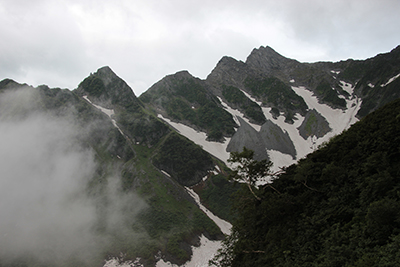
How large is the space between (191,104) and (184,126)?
23.3 meters

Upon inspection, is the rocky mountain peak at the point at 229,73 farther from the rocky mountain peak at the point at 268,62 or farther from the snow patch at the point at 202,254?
the snow patch at the point at 202,254

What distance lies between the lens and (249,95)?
157 metres

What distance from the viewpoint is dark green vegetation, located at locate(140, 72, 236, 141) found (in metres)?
122

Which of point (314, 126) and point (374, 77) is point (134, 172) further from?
point (374, 77)

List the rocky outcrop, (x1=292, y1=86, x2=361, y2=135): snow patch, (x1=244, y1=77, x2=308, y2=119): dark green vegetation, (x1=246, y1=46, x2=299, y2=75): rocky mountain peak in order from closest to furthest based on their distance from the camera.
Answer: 1. (x1=292, y1=86, x2=361, y2=135): snow patch
2. the rocky outcrop
3. (x1=244, y1=77, x2=308, y2=119): dark green vegetation
4. (x1=246, y1=46, x2=299, y2=75): rocky mountain peak

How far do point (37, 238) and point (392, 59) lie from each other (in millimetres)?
181578

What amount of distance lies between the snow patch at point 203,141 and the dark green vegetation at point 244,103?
955 inches

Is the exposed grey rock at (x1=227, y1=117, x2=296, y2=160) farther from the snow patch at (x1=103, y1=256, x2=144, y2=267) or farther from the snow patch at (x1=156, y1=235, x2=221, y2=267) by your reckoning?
the snow patch at (x1=103, y1=256, x2=144, y2=267)

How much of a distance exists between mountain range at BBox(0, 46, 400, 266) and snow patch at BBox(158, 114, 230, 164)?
56cm

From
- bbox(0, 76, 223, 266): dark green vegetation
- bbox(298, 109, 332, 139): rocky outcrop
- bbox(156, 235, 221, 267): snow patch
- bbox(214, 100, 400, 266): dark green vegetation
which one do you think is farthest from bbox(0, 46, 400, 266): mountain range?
bbox(214, 100, 400, 266): dark green vegetation

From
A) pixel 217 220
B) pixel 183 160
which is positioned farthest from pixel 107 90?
pixel 217 220

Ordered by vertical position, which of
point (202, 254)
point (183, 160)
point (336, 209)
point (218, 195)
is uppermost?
point (183, 160)

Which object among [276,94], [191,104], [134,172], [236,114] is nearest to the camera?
[134,172]

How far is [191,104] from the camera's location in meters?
140
